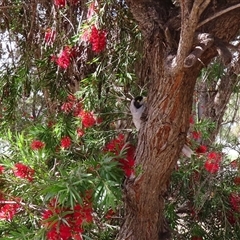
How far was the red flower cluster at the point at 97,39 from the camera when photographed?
4.51ft

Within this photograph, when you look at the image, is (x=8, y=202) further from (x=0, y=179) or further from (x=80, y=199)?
(x=80, y=199)

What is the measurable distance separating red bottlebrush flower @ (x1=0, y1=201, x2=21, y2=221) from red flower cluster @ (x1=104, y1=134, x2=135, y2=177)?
0.40 meters

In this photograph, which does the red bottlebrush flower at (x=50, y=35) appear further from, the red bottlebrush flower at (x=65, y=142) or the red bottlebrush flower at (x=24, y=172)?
the red bottlebrush flower at (x=24, y=172)

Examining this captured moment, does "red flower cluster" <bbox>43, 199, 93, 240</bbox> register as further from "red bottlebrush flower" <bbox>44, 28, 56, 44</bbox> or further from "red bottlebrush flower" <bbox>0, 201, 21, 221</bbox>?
"red bottlebrush flower" <bbox>44, 28, 56, 44</bbox>

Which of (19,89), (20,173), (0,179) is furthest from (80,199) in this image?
(19,89)

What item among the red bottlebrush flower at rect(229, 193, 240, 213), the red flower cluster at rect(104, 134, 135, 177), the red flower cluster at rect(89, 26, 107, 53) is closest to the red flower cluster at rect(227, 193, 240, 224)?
the red bottlebrush flower at rect(229, 193, 240, 213)

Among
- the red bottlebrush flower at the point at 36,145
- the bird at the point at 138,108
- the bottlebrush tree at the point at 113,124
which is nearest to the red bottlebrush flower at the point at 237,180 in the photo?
the bottlebrush tree at the point at 113,124

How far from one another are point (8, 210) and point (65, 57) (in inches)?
23.6

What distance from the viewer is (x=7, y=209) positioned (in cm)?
132

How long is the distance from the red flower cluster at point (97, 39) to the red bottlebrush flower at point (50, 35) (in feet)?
0.65

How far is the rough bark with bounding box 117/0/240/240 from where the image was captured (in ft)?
3.55

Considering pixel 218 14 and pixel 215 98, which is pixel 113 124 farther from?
pixel 218 14

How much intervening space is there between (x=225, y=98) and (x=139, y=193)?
903 millimetres

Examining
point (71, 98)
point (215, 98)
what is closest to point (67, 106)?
point (71, 98)
